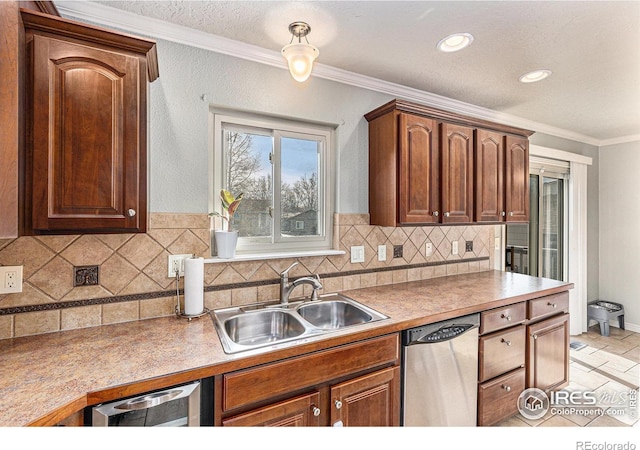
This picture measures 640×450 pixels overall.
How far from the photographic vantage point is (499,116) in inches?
120

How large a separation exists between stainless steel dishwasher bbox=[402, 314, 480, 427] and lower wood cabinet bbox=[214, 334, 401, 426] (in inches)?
3.6

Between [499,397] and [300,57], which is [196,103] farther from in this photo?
[499,397]

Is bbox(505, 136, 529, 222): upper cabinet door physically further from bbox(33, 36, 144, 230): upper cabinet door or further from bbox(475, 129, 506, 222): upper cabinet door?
bbox(33, 36, 144, 230): upper cabinet door

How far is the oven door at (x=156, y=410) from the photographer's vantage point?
988 millimetres

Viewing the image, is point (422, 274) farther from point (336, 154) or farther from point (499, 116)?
point (499, 116)

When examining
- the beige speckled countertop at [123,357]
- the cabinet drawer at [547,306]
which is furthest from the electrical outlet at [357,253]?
the cabinet drawer at [547,306]

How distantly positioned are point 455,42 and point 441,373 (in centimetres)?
192

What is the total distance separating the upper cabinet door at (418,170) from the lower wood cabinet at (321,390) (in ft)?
3.02

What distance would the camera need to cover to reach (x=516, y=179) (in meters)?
2.61

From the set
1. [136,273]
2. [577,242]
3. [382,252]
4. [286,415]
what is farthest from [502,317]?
[577,242]

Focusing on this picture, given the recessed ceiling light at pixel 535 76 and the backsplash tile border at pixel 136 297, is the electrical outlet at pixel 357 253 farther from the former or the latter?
the recessed ceiling light at pixel 535 76

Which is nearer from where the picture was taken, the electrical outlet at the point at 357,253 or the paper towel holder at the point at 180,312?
the paper towel holder at the point at 180,312

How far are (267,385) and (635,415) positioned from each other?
2807 mm
